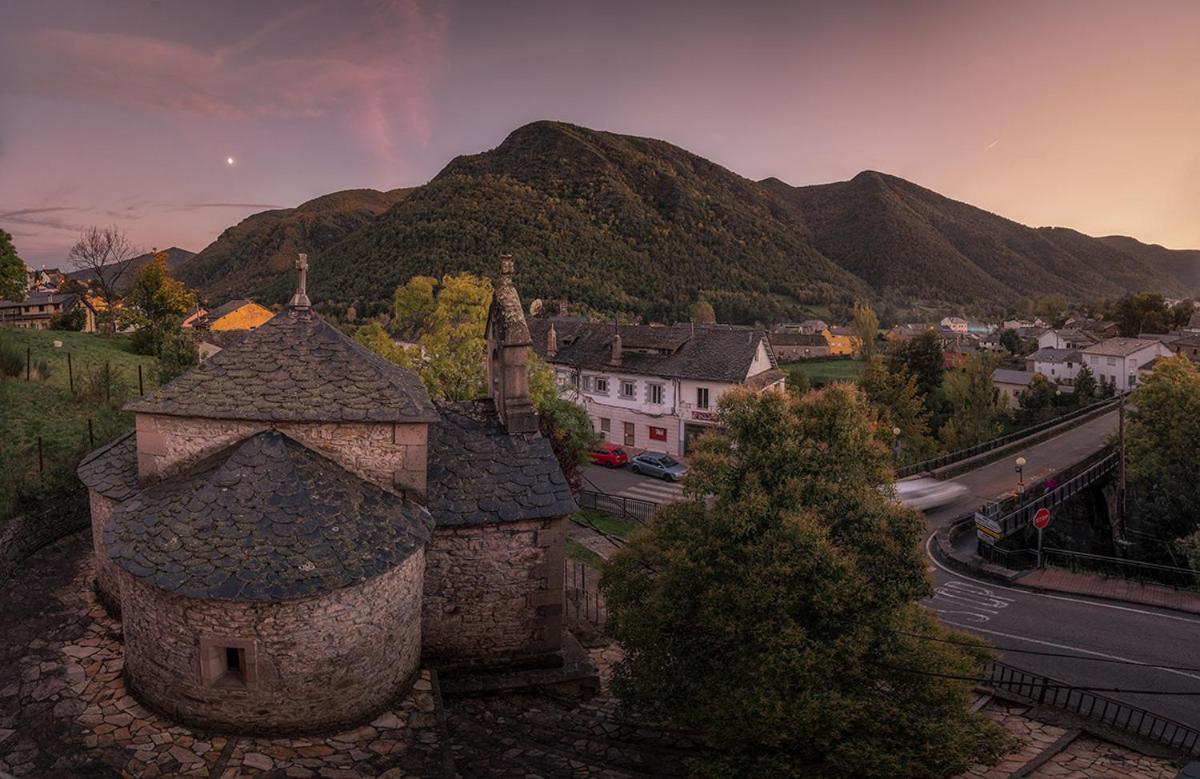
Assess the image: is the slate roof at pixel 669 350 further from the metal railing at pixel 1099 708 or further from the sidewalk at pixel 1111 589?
the metal railing at pixel 1099 708

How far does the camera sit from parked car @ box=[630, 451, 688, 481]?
130ft

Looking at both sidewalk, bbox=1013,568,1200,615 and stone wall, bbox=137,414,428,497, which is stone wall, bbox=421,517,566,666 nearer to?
stone wall, bbox=137,414,428,497

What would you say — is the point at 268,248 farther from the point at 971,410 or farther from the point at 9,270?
the point at 971,410

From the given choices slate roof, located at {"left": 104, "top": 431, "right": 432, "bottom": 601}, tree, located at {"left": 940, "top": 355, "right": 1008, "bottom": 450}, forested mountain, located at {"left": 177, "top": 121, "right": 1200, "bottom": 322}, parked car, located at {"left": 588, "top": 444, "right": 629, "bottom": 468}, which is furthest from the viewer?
forested mountain, located at {"left": 177, "top": 121, "right": 1200, "bottom": 322}

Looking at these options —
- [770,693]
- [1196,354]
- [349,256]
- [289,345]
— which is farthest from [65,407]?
A: [1196,354]

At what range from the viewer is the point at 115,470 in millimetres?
13977

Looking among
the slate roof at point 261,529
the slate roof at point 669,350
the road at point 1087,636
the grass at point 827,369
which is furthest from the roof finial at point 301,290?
the grass at point 827,369

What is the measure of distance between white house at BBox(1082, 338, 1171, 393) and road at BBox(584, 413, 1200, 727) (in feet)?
201

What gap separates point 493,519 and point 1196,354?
93.3 metres

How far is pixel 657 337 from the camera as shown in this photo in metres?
48.8

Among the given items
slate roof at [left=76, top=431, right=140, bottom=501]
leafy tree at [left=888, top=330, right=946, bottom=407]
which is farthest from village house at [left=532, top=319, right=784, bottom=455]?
slate roof at [left=76, top=431, right=140, bottom=501]

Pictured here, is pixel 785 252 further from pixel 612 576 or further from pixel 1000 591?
pixel 612 576

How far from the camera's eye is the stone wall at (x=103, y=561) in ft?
44.7

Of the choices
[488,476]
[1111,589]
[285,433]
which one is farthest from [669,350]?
[285,433]
